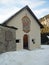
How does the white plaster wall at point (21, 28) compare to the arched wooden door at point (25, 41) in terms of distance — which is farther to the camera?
the arched wooden door at point (25, 41)

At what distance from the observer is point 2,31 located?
Answer: 22.0m

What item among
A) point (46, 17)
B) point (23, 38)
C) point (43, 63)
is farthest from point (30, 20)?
point (46, 17)

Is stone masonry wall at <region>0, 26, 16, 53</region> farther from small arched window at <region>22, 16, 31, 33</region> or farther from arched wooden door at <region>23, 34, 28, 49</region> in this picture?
arched wooden door at <region>23, 34, 28, 49</region>

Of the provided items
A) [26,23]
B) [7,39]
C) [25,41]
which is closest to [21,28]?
[26,23]

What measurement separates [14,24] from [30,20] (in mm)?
3554

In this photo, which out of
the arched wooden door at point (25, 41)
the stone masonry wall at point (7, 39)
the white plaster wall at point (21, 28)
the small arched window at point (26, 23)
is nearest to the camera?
the stone masonry wall at point (7, 39)

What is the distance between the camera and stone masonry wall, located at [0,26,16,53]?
2175 cm

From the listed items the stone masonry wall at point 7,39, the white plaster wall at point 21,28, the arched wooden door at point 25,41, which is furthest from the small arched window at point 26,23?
the stone masonry wall at point 7,39

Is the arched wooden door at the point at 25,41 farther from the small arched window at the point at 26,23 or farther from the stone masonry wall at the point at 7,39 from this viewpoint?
the stone masonry wall at the point at 7,39

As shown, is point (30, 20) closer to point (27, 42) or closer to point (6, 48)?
point (27, 42)

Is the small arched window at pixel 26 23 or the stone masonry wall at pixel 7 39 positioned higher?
the small arched window at pixel 26 23

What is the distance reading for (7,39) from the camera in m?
23.0

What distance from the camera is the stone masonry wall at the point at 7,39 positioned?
71.4 feet

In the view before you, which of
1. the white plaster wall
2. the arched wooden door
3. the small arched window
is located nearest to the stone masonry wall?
the white plaster wall
